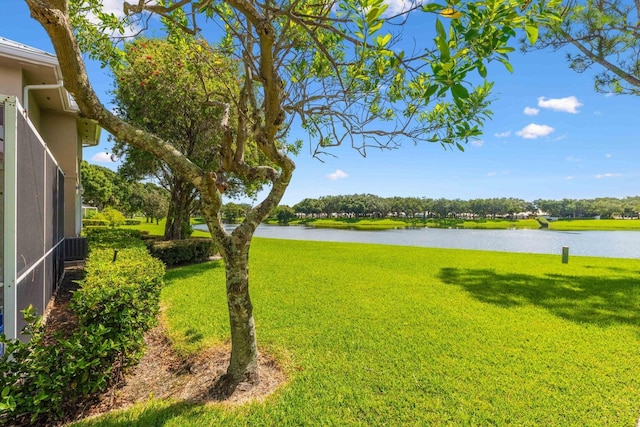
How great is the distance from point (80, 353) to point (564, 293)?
28.1 ft

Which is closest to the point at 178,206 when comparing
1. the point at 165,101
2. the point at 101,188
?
the point at 165,101

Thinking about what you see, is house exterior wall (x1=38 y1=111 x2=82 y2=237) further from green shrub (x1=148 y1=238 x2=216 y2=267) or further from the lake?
the lake

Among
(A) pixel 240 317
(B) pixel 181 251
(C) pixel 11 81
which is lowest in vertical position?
(B) pixel 181 251

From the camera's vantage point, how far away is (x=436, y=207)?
3049 inches

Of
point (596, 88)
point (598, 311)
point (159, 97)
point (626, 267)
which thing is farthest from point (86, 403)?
point (626, 267)

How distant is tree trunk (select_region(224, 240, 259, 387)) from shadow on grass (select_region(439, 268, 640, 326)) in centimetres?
513

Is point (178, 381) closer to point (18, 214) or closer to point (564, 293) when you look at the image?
point (18, 214)

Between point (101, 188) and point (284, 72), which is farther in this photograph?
point (101, 188)

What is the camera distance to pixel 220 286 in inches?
280

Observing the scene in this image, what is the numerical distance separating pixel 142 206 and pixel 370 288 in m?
43.6

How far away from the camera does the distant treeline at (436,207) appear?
2977 inches

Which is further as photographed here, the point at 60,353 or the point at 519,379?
the point at 519,379

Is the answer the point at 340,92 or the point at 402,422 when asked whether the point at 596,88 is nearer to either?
the point at 340,92

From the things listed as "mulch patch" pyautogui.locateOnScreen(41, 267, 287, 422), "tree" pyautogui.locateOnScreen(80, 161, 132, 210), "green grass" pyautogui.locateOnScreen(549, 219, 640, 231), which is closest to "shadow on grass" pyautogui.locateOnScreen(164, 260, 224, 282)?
"mulch patch" pyautogui.locateOnScreen(41, 267, 287, 422)
